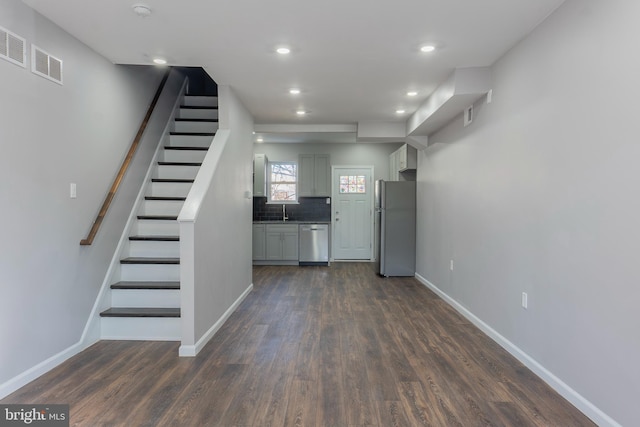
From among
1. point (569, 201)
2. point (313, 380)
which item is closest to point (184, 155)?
point (313, 380)

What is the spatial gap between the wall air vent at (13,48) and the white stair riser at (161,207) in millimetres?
1854

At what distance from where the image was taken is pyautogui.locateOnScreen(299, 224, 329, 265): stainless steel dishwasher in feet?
23.6

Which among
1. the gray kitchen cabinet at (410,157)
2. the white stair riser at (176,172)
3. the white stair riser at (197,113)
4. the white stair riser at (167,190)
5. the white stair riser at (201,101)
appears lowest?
the white stair riser at (167,190)

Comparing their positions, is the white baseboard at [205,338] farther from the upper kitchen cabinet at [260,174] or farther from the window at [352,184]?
the window at [352,184]

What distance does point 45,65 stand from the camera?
8.23 ft

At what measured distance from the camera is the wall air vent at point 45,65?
241 cm

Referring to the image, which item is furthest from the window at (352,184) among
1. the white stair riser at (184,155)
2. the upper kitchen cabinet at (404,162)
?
the white stair riser at (184,155)

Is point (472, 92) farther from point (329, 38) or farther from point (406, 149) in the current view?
point (406, 149)

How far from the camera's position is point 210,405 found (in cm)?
215

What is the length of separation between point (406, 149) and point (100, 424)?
5.54 meters

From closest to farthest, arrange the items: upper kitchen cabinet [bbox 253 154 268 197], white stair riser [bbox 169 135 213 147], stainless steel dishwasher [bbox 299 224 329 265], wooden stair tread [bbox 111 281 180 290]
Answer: wooden stair tread [bbox 111 281 180 290] < white stair riser [bbox 169 135 213 147] < stainless steel dishwasher [bbox 299 224 329 265] < upper kitchen cabinet [bbox 253 154 268 197]

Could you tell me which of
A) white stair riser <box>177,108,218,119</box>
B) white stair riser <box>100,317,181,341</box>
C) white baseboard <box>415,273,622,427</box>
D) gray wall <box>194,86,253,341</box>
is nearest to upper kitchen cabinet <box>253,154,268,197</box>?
white stair riser <box>177,108,218,119</box>

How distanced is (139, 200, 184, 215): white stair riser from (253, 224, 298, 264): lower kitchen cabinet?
3.28m

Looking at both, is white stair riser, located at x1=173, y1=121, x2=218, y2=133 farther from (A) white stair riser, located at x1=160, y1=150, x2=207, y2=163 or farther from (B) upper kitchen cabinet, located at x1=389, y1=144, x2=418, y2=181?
(B) upper kitchen cabinet, located at x1=389, y1=144, x2=418, y2=181
